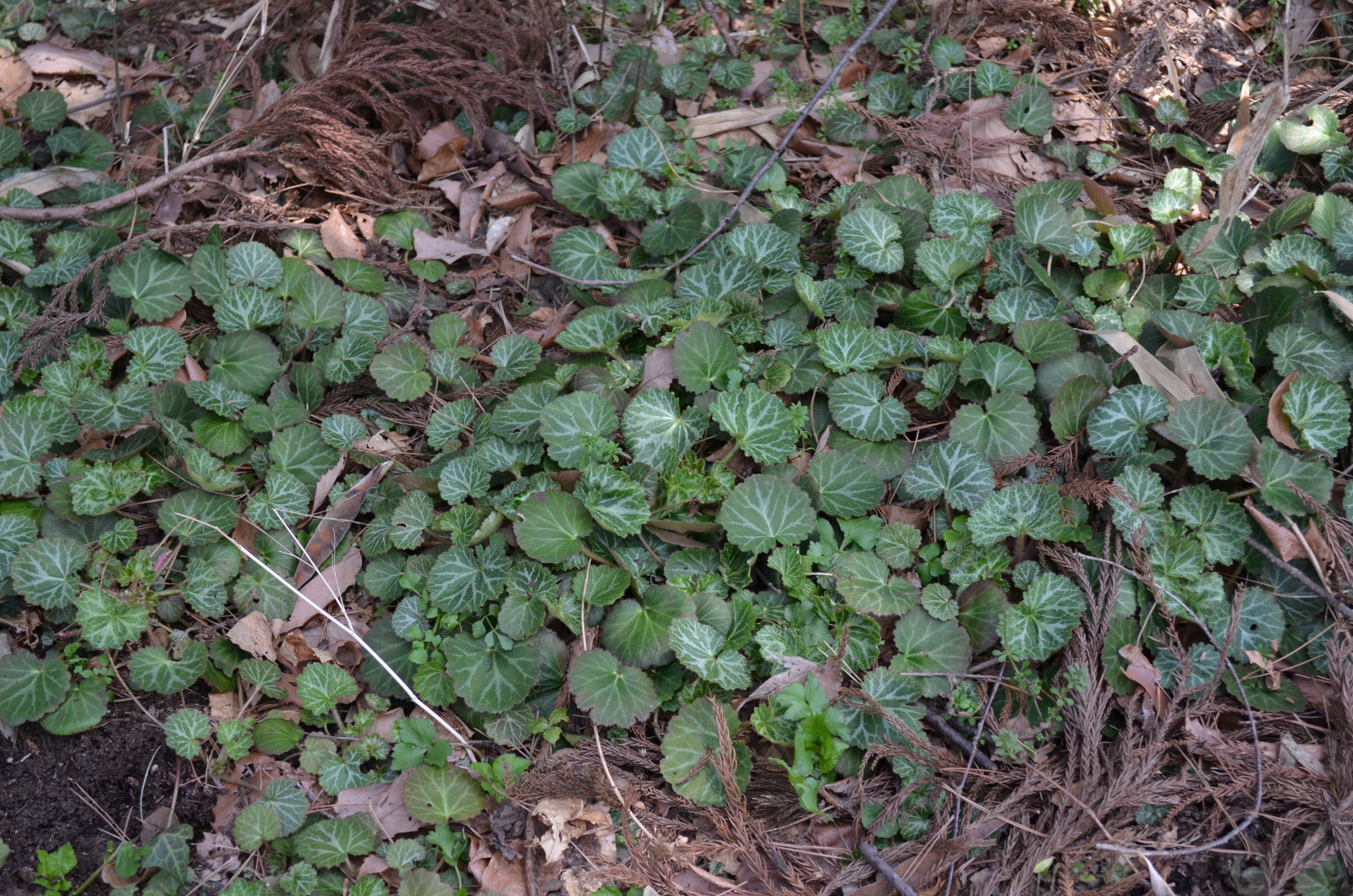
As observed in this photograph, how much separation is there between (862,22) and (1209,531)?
2258 mm

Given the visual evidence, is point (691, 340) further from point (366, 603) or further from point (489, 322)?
point (366, 603)

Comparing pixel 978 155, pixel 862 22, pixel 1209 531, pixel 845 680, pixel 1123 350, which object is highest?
pixel 862 22

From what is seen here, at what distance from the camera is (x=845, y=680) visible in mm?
1954

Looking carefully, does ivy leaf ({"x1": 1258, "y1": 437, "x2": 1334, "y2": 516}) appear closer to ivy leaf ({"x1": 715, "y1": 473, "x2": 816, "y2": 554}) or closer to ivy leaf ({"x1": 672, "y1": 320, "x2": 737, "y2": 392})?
ivy leaf ({"x1": 715, "y1": 473, "x2": 816, "y2": 554})

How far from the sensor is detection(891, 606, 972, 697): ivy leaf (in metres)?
1.93

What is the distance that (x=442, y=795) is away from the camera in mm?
1954

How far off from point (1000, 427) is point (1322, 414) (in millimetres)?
733

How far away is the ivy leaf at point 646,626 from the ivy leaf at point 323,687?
66 cm

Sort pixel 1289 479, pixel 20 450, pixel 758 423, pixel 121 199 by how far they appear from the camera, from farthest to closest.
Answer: pixel 121 199 → pixel 20 450 → pixel 758 423 → pixel 1289 479

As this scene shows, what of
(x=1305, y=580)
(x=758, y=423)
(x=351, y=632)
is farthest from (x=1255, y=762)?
(x=351, y=632)

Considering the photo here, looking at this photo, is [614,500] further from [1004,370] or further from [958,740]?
[1004,370]

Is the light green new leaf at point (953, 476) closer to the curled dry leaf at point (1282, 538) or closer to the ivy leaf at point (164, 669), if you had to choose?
the curled dry leaf at point (1282, 538)

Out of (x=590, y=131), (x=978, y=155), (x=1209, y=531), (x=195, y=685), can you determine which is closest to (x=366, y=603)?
(x=195, y=685)

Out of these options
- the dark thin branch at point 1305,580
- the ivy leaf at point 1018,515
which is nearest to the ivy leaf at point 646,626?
the ivy leaf at point 1018,515
